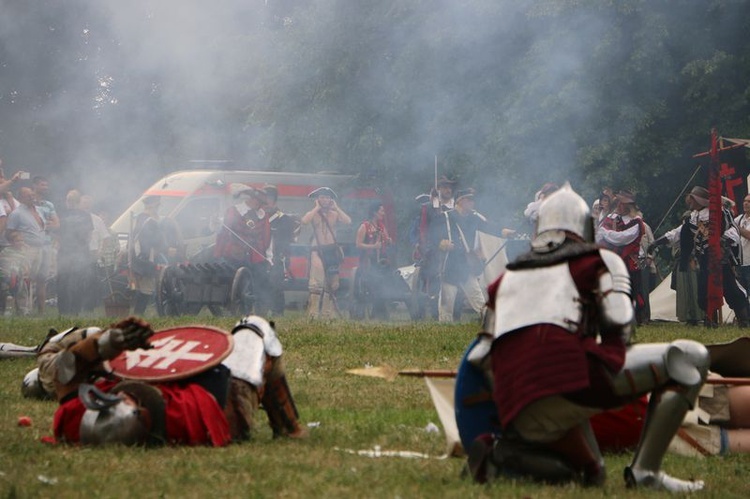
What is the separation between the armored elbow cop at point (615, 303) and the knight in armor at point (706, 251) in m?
11.8

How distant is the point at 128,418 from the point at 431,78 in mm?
15680

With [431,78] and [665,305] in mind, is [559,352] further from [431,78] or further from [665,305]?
[431,78]

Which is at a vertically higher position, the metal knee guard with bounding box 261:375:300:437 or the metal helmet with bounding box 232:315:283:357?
the metal helmet with bounding box 232:315:283:357

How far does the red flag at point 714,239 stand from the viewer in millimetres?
16203

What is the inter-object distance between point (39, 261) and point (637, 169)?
9.26m

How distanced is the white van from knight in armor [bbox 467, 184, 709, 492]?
15.6 metres

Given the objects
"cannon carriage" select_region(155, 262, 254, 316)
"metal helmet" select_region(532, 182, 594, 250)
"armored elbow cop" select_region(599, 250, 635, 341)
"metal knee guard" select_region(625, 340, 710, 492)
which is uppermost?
"metal helmet" select_region(532, 182, 594, 250)

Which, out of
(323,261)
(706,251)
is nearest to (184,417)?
(706,251)

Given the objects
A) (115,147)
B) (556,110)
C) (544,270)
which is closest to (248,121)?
(115,147)

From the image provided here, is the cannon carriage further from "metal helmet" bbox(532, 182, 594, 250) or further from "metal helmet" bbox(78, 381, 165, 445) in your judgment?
"metal helmet" bbox(532, 182, 594, 250)

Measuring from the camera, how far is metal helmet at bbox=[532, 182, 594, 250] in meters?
5.20

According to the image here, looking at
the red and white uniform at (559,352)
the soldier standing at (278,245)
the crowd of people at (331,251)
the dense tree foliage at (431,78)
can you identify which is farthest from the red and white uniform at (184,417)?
the dense tree foliage at (431,78)

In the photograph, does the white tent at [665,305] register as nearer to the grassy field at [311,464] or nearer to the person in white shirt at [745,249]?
the person in white shirt at [745,249]

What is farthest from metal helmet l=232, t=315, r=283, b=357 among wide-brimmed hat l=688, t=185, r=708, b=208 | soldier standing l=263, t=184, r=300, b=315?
soldier standing l=263, t=184, r=300, b=315
